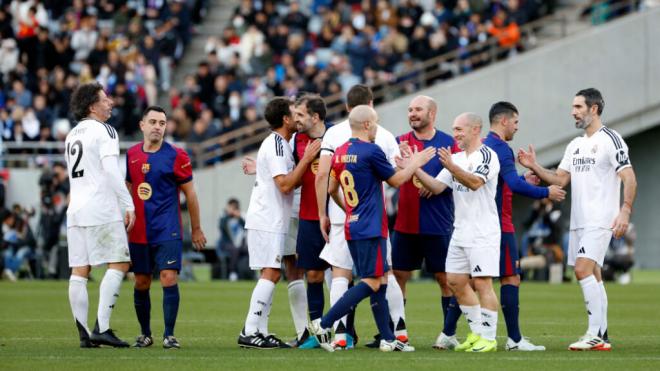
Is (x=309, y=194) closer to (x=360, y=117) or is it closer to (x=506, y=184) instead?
(x=360, y=117)

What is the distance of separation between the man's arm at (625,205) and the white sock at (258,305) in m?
3.33

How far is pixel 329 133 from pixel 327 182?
51 centimetres

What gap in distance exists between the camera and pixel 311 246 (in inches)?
494

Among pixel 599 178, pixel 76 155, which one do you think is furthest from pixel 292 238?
pixel 599 178

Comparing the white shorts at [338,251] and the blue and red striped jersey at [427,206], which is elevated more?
the blue and red striped jersey at [427,206]

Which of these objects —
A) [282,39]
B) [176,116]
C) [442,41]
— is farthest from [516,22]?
[176,116]

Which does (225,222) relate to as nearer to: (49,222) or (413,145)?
(49,222)

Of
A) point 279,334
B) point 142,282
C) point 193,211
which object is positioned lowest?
point 279,334

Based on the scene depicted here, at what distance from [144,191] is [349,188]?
2.16 m

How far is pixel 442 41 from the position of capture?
3134 centimetres

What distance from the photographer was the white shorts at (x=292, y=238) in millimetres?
12852

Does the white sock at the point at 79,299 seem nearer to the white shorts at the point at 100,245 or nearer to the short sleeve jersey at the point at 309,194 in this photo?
the white shorts at the point at 100,245

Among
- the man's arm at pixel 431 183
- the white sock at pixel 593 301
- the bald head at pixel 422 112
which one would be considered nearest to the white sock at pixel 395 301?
the man's arm at pixel 431 183

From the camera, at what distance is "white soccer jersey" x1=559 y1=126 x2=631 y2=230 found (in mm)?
12320
